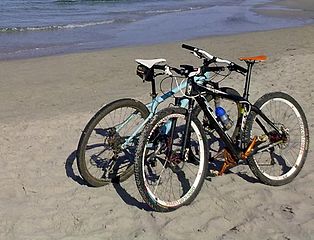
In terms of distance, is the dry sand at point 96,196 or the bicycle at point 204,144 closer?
the dry sand at point 96,196

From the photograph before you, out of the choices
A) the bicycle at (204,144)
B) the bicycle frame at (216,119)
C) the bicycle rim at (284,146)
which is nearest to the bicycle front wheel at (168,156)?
the bicycle at (204,144)

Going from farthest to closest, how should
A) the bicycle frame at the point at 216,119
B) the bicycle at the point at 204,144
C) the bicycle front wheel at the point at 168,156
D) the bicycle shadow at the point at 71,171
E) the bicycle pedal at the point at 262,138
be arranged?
the bicycle shadow at the point at 71,171 → the bicycle pedal at the point at 262,138 → the bicycle frame at the point at 216,119 → the bicycle at the point at 204,144 → the bicycle front wheel at the point at 168,156

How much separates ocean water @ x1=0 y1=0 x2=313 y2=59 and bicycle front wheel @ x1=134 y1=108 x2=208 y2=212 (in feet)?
33.0

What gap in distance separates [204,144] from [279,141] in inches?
36.1

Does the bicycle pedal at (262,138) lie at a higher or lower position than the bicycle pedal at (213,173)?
higher

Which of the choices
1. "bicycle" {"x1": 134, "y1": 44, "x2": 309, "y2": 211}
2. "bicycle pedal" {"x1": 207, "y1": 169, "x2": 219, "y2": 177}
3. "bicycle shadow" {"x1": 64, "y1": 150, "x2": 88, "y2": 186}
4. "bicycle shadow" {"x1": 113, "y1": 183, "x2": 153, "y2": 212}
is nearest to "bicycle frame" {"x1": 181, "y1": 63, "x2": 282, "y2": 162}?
"bicycle" {"x1": 134, "y1": 44, "x2": 309, "y2": 211}

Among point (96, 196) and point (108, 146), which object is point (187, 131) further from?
point (96, 196)

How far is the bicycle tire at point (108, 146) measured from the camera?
4.59 m

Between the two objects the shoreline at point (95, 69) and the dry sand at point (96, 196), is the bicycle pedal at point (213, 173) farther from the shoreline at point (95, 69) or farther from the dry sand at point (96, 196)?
the shoreline at point (95, 69)

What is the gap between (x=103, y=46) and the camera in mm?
15273

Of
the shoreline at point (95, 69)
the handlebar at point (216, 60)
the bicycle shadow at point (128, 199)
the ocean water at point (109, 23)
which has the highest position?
the handlebar at point (216, 60)

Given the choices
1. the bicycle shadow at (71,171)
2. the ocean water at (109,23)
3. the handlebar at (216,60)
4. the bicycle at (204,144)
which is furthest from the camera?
the ocean water at (109,23)

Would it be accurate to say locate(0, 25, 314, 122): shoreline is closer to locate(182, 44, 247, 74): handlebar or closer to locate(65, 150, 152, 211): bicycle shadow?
locate(65, 150, 152, 211): bicycle shadow

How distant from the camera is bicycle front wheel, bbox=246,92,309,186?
480cm
